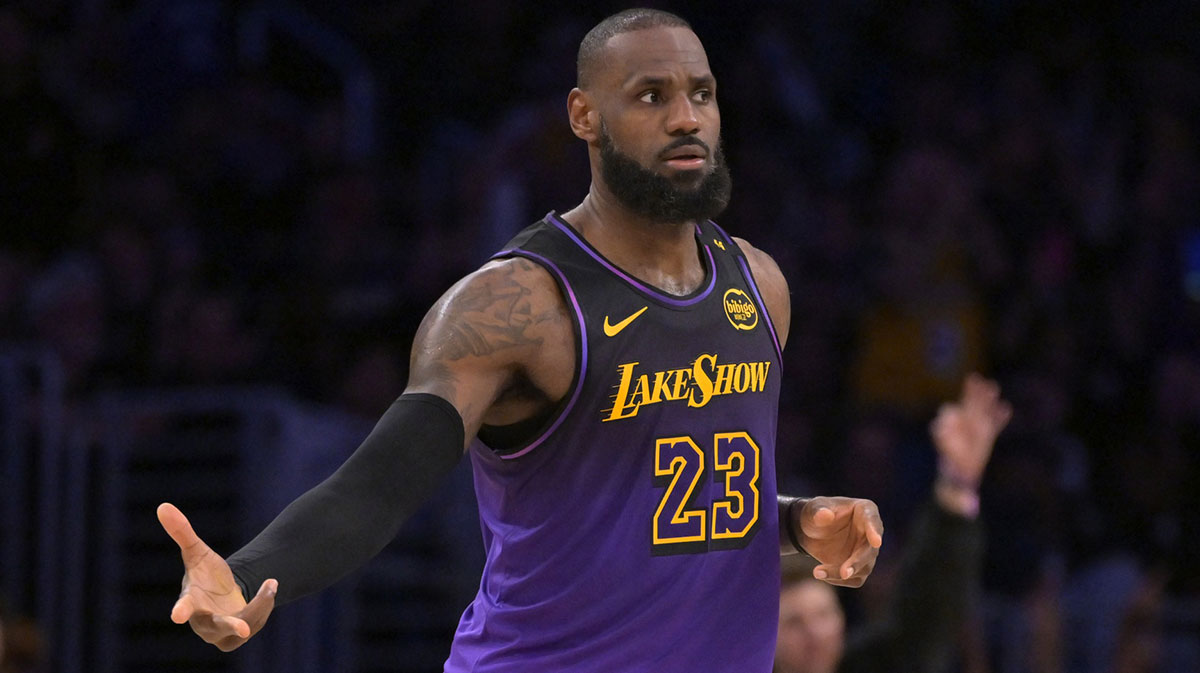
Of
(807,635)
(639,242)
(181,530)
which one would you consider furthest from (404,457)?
(807,635)

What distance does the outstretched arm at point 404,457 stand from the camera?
118 inches

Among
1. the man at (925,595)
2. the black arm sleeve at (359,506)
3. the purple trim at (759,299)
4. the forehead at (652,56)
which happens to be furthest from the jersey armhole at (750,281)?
the man at (925,595)

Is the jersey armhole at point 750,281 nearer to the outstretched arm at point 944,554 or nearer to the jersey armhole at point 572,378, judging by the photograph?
the jersey armhole at point 572,378

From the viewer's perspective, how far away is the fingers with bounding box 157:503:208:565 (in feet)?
9.57

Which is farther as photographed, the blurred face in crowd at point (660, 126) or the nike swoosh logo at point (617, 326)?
the blurred face in crowd at point (660, 126)

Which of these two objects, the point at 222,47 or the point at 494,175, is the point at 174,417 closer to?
the point at 494,175

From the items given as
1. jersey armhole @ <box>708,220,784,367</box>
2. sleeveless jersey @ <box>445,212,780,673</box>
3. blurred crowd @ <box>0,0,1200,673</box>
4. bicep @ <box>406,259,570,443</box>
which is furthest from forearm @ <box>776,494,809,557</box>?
blurred crowd @ <box>0,0,1200,673</box>

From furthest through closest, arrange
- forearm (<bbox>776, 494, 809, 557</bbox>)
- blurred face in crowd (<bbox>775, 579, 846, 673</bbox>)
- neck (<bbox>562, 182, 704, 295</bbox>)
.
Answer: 1. blurred face in crowd (<bbox>775, 579, 846, 673</bbox>)
2. forearm (<bbox>776, 494, 809, 557</bbox>)
3. neck (<bbox>562, 182, 704, 295</bbox>)

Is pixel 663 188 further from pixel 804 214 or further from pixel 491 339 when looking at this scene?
pixel 804 214

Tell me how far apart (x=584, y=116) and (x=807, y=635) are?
2101 millimetres

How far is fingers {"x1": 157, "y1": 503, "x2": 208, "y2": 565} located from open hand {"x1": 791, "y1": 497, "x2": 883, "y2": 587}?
1.47m

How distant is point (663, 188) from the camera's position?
396cm

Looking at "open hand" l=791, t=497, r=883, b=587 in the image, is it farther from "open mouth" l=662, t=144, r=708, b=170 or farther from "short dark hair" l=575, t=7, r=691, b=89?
"short dark hair" l=575, t=7, r=691, b=89

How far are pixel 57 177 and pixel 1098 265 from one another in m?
5.63
